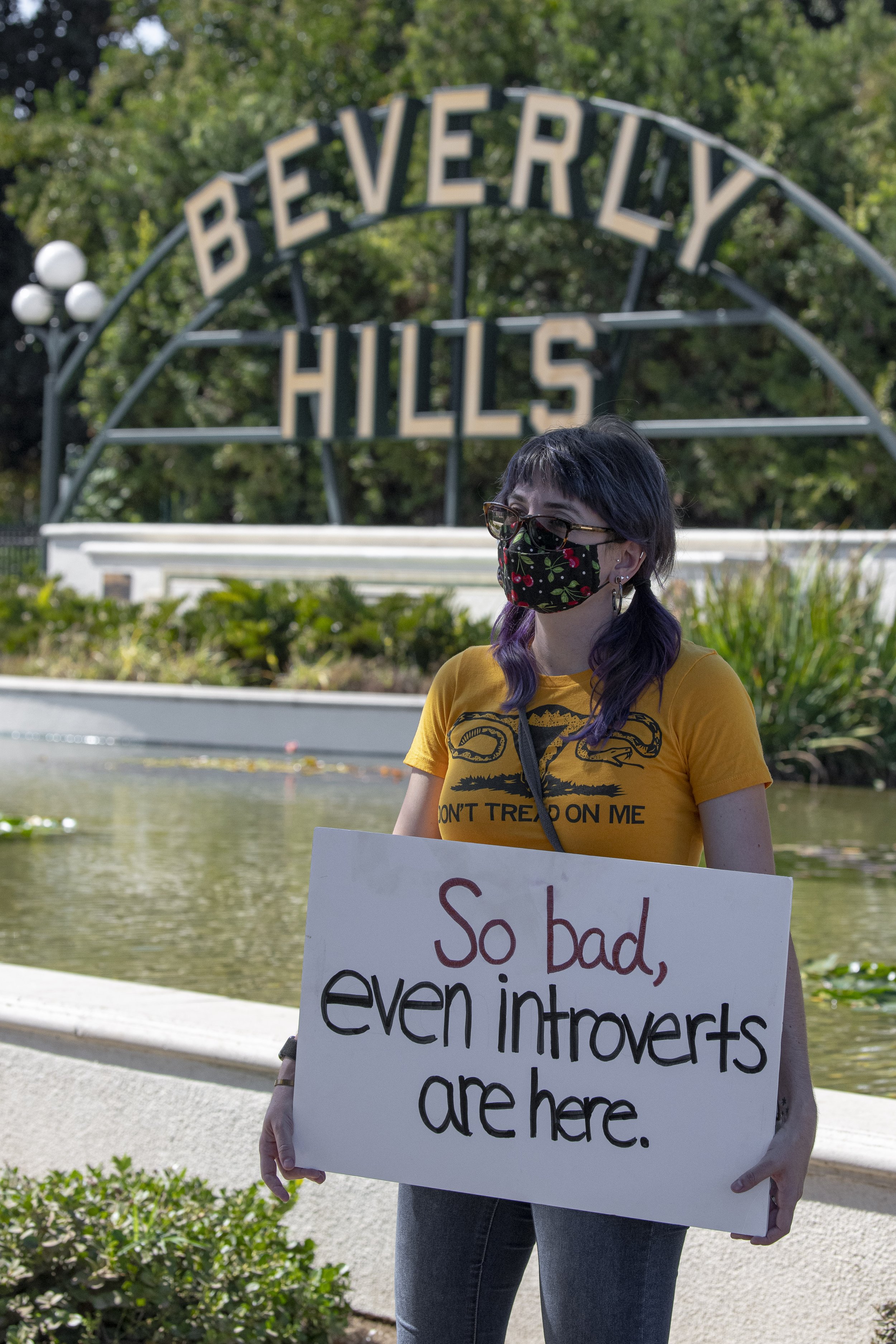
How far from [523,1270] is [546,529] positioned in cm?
112

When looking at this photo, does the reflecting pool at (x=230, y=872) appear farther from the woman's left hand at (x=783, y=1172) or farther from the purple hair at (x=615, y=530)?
the purple hair at (x=615, y=530)

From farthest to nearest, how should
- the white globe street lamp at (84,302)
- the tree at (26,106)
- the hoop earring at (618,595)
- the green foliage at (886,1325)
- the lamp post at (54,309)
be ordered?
the tree at (26,106) → the white globe street lamp at (84,302) → the lamp post at (54,309) → the green foliage at (886,1325) → the hoop earring at (618,595)

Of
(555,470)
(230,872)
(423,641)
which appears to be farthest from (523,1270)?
(423,641)

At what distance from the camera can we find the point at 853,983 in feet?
16.0

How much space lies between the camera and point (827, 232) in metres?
21.4

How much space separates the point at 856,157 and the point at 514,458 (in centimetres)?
2158

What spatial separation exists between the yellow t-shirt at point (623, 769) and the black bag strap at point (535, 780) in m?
0.01

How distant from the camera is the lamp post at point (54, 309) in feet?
61.4

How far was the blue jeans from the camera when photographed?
2.00 metres

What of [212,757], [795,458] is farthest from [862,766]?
[795,458]

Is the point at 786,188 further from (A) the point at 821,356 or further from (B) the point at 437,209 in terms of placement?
(B) the point at 437,209

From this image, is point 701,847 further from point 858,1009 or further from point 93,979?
point 858,1009

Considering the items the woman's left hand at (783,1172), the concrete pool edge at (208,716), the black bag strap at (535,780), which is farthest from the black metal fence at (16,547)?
the woman's left hand at (783,1172)

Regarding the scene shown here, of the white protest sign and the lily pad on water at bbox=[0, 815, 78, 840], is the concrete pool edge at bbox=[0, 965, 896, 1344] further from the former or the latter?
the lily pad on water at bbox=[0, 815, 78, 840]
